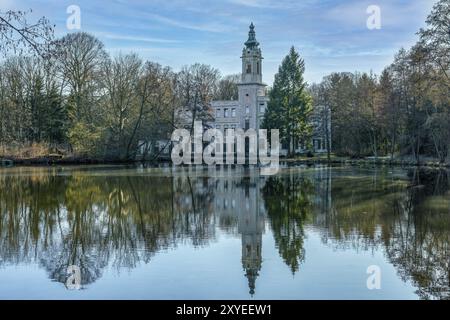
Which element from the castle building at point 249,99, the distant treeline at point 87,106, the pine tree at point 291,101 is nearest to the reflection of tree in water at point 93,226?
the distant treeline at point 87,106

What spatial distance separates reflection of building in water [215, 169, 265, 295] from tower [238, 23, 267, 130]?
154ft

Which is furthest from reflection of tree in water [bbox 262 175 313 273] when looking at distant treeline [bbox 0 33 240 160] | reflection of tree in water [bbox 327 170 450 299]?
distant treeline [bbox 0 33 240 160]

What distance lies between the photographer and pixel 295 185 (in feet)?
91.4

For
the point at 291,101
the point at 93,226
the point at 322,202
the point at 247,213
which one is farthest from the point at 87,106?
the point at 93,226

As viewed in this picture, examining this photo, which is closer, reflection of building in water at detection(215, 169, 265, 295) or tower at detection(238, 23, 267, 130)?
reflection of building in water at detection(215, 169, 265, 295)

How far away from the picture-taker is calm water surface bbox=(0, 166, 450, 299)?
889cm

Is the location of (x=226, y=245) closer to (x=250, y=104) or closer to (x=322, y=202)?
(x=322, y=202)

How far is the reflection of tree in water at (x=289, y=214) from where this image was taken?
11513 mm

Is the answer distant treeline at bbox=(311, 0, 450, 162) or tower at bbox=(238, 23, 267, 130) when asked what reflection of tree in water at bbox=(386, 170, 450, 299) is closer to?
distant treeline at bbox=(311, 0, 450, 162)

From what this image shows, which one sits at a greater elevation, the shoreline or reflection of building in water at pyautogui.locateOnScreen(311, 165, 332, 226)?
the shoreline

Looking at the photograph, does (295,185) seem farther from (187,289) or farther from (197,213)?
(187,289)

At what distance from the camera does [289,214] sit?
17047 millimetres
